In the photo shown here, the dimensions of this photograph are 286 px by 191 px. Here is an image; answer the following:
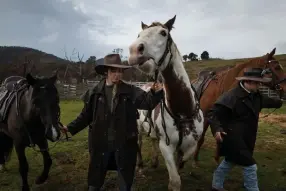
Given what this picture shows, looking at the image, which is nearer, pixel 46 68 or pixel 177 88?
pixel 177 88

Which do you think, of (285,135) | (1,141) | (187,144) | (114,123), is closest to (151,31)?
(114,123)

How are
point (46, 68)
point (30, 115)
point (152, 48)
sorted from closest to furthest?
1. point (152, 48)
2. point (30, 115)
3. point (46, 68)

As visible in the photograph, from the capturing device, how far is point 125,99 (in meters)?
3.11

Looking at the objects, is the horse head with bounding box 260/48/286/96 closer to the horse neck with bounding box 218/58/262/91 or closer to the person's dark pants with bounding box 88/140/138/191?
the horse neck with bounding box 218/58/262/91

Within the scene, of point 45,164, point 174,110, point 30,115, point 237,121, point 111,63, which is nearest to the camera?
point 111,63

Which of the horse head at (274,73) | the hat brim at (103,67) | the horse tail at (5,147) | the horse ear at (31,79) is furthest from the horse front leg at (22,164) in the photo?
the horse head at (274,73)

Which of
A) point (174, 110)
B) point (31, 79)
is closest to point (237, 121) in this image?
point (174, 110)

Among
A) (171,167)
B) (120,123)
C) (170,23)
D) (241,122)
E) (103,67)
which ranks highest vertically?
→ (170,23)

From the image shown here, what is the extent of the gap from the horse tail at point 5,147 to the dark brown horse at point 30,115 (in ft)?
0.54

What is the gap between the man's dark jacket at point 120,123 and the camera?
10.1 ft

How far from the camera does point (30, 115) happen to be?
4293 millimetres

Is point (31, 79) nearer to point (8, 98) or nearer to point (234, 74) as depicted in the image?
point (8, 98)

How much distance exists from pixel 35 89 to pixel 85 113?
113 centimetres

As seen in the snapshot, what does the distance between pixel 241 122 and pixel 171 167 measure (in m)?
1.10
